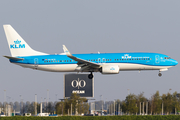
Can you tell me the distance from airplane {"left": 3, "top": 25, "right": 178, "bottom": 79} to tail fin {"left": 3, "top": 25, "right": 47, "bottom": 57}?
0.27 meters

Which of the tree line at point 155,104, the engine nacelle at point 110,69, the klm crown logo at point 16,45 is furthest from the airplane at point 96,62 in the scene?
the tree line at point 155,104

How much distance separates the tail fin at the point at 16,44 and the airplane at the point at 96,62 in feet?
0.89

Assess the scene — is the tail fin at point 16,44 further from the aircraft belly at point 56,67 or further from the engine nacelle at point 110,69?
the engine nacelle at point 110,69

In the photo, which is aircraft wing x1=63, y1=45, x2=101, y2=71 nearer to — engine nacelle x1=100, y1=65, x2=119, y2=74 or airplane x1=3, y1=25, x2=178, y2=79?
airplane x1=3, y1=25, x2=178, y2=79

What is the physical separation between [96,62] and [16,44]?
16751 mm

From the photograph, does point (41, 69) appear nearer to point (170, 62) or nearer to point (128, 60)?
point (128, 60)

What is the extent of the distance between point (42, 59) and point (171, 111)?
206 feet

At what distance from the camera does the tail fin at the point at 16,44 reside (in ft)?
188

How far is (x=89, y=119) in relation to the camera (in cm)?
3894

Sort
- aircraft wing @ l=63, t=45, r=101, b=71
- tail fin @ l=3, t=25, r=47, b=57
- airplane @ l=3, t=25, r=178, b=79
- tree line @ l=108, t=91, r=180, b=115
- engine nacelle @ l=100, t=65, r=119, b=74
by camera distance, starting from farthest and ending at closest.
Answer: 1. tree line @ l=108, t=91, r=180, b=115
2. tail fin @ l=3, t=25, r=47, b=57
3. airplane @ l=3, t=25, r=178, b=79
4. engine nacelle @ l=100, t=65, r=119, b=74
5. aircraft wing @ l=63, t=45, r=101, b=71

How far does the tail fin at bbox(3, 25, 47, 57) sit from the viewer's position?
2254 inches

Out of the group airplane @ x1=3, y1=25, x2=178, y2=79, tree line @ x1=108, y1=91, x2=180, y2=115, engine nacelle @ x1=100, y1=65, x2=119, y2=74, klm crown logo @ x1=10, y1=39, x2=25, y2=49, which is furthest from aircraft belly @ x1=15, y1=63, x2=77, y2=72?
tree line @ x1=108, y1=91, x2=180, y2=115

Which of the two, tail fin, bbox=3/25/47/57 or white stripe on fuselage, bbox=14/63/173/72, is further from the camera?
tail fin, bbox=3/25/47/57

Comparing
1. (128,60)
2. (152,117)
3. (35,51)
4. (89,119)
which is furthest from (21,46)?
(152,117)
